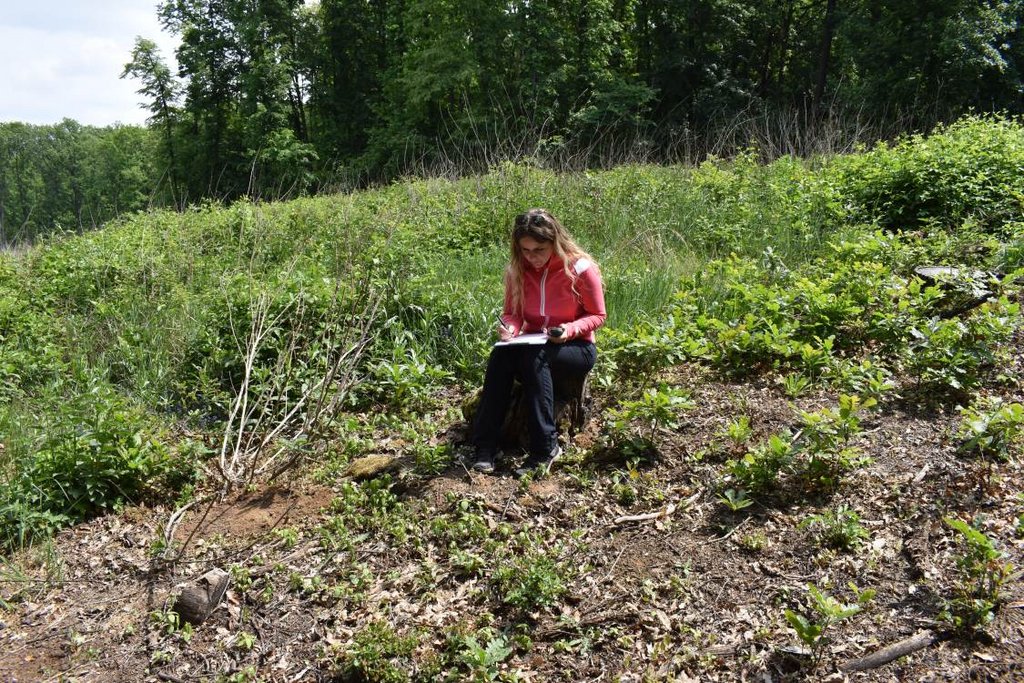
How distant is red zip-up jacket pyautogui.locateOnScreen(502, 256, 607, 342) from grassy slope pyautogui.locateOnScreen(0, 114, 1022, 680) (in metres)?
0.53

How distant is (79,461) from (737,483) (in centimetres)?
344

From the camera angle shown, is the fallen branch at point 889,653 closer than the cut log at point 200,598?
Yes

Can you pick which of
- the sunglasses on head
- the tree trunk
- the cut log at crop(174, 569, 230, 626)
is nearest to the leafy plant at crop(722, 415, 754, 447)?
the sunglasses on head

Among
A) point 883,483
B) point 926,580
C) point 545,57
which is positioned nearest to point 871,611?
point 926,580

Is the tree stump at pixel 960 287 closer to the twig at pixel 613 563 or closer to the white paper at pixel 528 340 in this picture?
the white paper at pixel 528 340

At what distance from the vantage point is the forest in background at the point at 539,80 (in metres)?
16.0

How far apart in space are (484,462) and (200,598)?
1.49m

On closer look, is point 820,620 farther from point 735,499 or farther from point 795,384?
point 795,384

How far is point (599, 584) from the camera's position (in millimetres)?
3152

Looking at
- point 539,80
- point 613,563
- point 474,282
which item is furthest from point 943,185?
point 539,80

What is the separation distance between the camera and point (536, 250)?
408cm

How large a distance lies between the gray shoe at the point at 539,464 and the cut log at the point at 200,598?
1534mm

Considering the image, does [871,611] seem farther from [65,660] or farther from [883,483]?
[65,660]

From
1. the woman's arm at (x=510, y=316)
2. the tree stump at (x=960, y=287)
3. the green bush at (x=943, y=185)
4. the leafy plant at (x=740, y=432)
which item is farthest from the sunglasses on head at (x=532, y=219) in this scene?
the green bush at (x=943, y=185)
